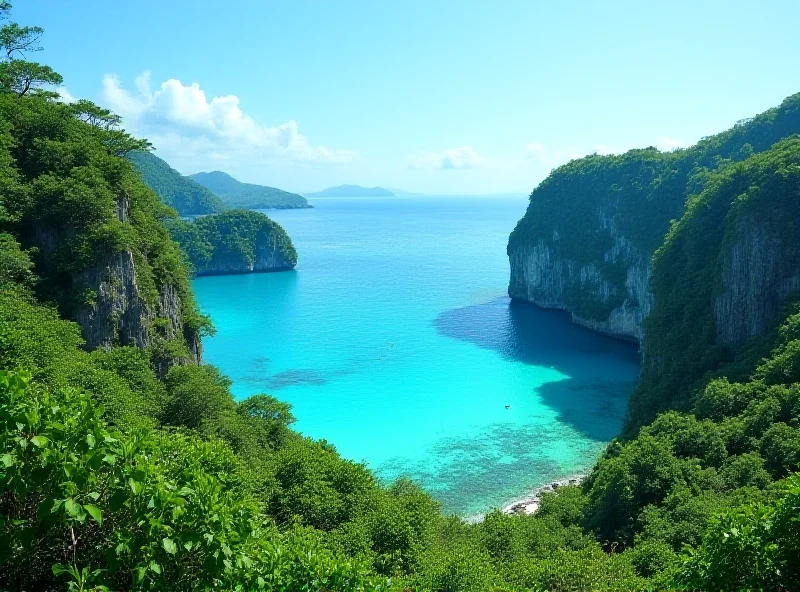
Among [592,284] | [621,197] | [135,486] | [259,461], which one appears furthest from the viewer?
[621,197]

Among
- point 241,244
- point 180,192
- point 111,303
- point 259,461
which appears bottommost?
point 259,461

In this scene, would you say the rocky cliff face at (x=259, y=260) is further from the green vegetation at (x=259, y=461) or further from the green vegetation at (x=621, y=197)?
the green vegetation at (x=259, y=461)

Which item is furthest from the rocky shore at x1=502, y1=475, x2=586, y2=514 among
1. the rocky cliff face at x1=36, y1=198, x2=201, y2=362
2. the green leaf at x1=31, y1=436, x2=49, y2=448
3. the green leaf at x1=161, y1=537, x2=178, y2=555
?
the green leaf at x1=31, y1=436, x2=49, y2=448

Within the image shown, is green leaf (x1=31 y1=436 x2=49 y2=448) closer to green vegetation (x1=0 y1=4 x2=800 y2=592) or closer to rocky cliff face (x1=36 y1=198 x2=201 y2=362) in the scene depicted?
green vegetation (x1=0 y1=4 x2=800 y2=592)

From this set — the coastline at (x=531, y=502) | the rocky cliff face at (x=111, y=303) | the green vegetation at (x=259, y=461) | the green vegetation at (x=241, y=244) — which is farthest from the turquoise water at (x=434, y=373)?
the rocky cliff face at (x=111, y=303)

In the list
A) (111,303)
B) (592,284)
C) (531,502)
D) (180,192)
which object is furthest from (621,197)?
(180,192)

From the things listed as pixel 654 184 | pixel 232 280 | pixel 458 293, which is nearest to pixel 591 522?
pixel 654 184

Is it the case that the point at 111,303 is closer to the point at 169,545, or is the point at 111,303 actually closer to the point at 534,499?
the point at 169,545
